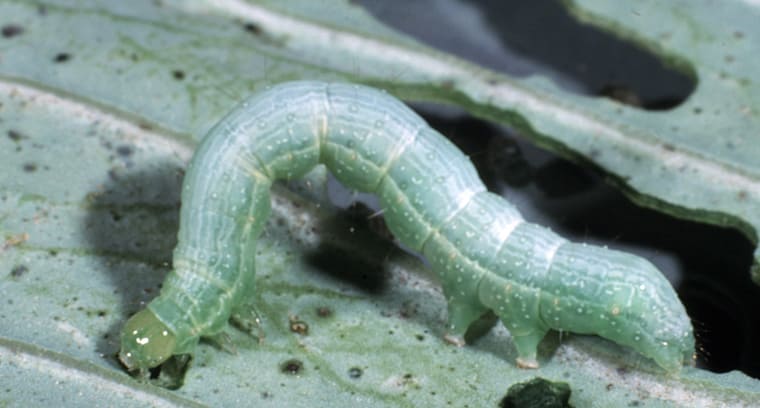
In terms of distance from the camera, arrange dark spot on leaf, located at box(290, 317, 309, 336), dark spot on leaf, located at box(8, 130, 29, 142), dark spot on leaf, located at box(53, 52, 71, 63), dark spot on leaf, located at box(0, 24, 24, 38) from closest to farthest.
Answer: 1. dark spot on leaf, located at box(290, 317, 309, 336)
2. dark spot on leaf, located at box(8, 130, 29, 142)
3. dark spot on leaf, located at box(53, 52, 71, 63)
4. dark spot on leaf, located at box(0, 24, 24, 38)

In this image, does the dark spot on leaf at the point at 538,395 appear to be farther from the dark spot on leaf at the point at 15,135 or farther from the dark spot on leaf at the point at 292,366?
the dark spot on leaf at the point at 15,135

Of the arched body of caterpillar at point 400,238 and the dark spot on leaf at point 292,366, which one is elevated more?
the arched body of caterpillar at point 400,238

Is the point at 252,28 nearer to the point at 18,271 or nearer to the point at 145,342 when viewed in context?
the point at 18,271

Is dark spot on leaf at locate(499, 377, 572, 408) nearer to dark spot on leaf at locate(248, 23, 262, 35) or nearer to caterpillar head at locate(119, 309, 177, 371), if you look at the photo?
caterpillar head at locate(119, 309, 177, 371)

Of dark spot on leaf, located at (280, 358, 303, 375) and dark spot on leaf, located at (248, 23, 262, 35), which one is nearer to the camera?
dark spot on leaf, located at (280, 358, 303, 375)

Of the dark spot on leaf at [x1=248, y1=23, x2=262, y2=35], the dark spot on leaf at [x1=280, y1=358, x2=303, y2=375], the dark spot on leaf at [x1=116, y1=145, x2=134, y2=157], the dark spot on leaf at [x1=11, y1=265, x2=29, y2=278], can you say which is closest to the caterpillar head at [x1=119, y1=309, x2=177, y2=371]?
the dark spot on leaf at [x1=280, y1=358, x2=303, y2=375]

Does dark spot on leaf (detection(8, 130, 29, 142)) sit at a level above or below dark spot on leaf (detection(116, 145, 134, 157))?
below

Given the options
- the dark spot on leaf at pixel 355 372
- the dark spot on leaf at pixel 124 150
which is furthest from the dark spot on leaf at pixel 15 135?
the dark spot on leaf at pixel 355 372
